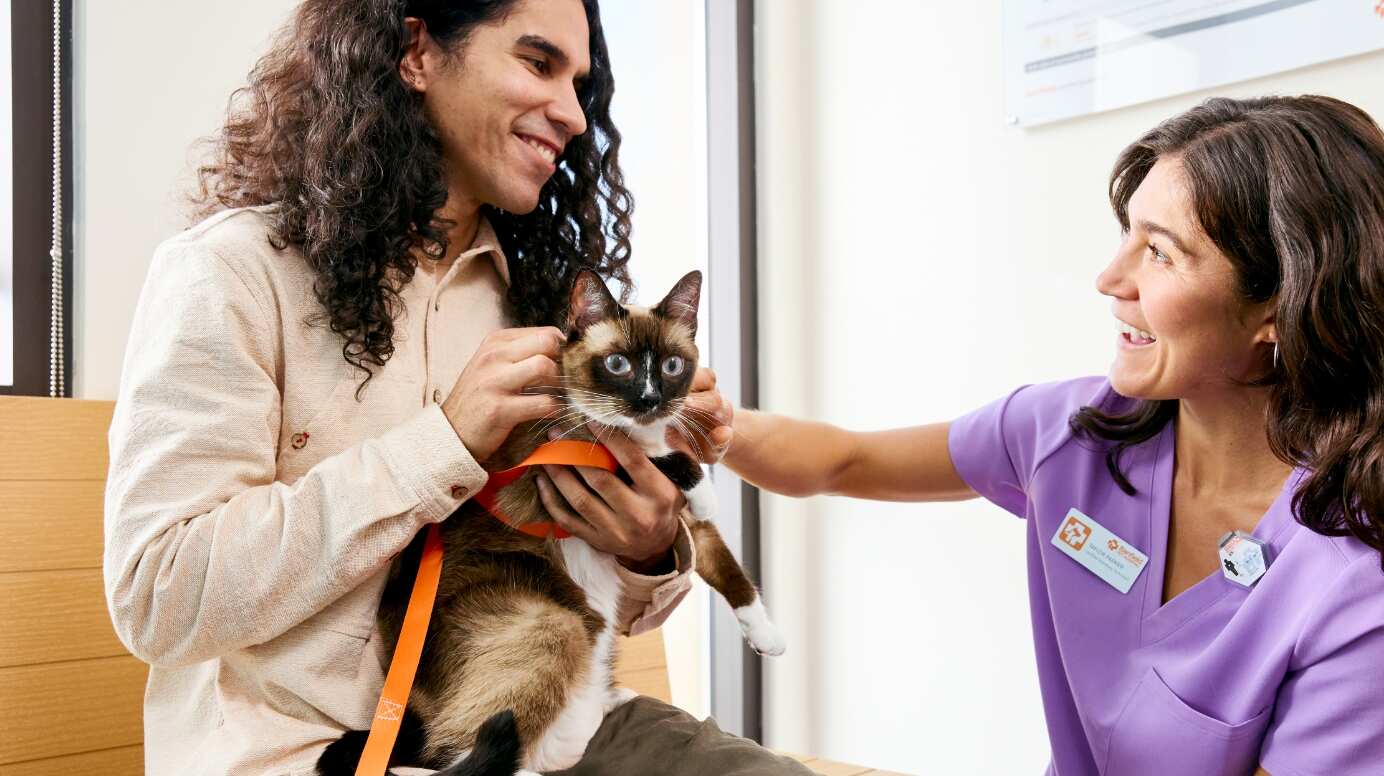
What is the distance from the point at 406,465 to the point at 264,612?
203mm

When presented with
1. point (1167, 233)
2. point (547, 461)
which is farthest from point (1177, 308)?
point (547, 461)

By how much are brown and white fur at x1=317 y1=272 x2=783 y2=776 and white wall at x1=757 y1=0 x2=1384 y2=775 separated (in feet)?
3.78

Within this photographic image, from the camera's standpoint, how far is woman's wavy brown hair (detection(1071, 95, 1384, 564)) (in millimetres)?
1241

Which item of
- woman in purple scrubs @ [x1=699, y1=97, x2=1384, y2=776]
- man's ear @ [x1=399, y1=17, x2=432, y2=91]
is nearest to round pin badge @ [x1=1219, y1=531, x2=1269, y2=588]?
woman in purple scrubs @ [x1=699, y1=97, x2=1384, y2=776]

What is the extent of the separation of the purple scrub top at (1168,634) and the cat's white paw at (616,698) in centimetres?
61

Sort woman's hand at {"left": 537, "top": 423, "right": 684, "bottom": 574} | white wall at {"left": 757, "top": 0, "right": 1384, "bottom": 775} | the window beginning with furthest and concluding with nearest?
white wall at {"left": 757, "top": 0, "right": 1384, "bottom": 775} → the window → woman's hand at {"left": 537, "top": 423, "right": 684, "bottom": 574}

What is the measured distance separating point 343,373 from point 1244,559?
1141 mm

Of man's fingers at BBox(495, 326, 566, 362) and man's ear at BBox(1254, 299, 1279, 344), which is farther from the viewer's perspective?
man's ear at BBox(1254, 299, 1279, 344)

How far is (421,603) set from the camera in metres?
1.13

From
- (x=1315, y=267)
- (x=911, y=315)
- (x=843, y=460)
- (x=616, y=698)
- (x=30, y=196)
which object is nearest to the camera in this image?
(x=1315, y=267)

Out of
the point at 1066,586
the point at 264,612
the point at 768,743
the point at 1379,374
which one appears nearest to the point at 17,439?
the point at 264,612

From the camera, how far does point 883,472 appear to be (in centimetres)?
178

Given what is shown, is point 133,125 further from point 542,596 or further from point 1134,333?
point 1134,333

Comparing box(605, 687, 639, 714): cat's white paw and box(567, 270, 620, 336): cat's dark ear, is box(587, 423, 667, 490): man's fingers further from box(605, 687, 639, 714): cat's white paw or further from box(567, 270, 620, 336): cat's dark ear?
box(605, 687, 639, 714): cat's white paw
